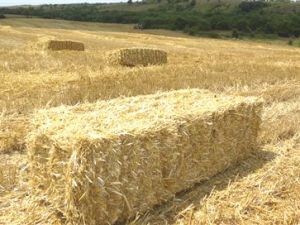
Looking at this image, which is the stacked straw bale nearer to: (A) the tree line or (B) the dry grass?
(B) the dry grass

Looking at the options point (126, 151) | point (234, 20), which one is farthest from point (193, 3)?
point (126, 151)

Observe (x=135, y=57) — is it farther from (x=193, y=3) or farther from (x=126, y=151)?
(x=193, y=3)

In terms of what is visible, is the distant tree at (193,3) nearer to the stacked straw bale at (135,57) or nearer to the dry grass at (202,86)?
the dry grass at (202,86)

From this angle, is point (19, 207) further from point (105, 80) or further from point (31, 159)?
point (105, 80)

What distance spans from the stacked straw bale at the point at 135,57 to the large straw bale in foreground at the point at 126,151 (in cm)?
860

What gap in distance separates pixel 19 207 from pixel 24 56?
11.6 m

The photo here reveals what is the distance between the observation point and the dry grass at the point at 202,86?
5.62m

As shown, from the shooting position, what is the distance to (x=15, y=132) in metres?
7.82

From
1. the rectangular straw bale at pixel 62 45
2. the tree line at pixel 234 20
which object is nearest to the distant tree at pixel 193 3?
the tree line at pixel 234 20

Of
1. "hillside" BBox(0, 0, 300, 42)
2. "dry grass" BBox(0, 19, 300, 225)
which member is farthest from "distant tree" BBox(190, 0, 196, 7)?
"dry grass" BBox(0, 19, 300, 225)

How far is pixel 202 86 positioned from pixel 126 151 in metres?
7.95

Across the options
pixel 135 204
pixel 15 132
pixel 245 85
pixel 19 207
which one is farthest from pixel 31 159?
pixel 245 85

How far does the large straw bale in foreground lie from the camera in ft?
16.5

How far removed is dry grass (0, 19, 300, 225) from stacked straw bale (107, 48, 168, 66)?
1.93ft
